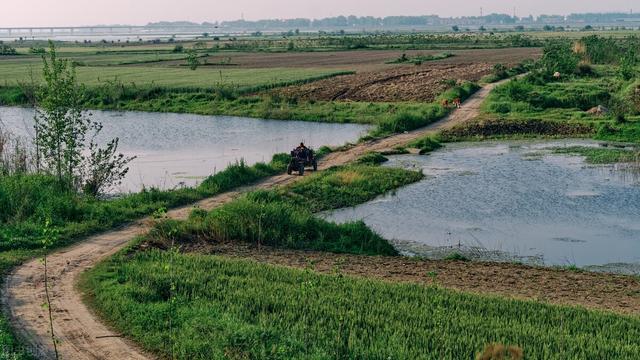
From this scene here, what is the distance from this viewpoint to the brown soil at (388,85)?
5394 centimetres

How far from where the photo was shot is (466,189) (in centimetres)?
2739

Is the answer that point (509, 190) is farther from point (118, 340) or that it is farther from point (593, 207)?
point (118, 340)

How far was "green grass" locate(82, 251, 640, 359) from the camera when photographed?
11.9 meters

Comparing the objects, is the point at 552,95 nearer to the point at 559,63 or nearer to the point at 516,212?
the point at 559,63

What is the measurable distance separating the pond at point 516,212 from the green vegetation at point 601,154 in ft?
3.30

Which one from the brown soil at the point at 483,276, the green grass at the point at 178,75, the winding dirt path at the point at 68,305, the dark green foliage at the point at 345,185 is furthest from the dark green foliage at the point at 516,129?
the green grass at the point at 178,75

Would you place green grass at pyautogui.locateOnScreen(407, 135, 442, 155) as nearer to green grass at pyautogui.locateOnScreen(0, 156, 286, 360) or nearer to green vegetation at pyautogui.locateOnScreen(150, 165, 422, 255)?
green grass at pyautogui.locateOnScreen(0, 156, 286, 360)

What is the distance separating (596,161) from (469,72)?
38.3 m

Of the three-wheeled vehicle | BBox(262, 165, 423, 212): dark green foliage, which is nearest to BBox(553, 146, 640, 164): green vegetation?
BBox(262, 165, 423, 212): dark green foliage

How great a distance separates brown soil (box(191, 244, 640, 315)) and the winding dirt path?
2.45 metres

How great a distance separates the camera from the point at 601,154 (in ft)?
108

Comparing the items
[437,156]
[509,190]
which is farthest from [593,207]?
[437,156]

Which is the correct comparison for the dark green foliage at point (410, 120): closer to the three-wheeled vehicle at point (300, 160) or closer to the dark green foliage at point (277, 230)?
the three-wheeled vehicle at point (300, 160)

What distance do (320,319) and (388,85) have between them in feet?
154
